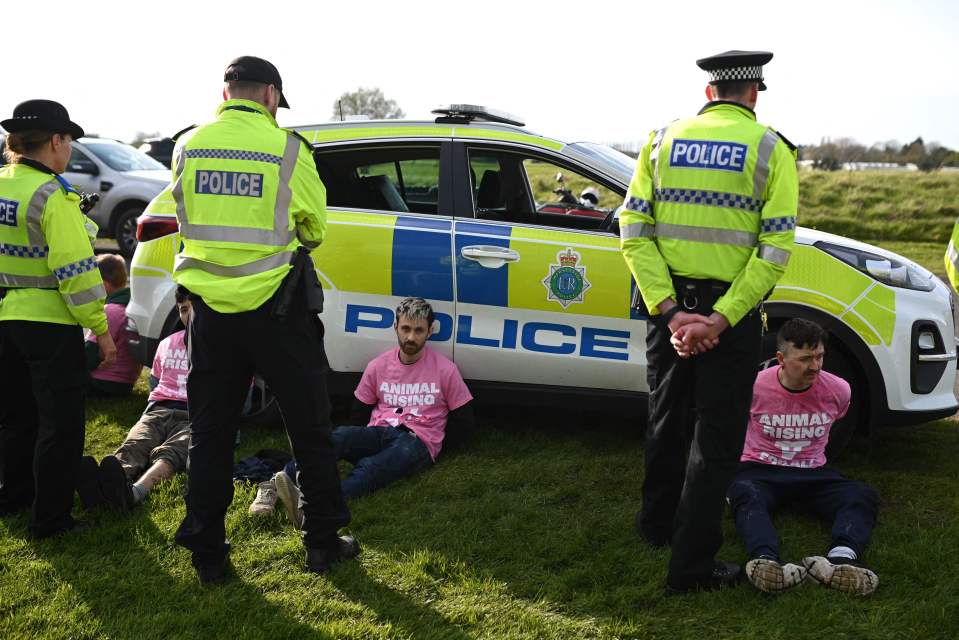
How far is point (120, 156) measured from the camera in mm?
13414

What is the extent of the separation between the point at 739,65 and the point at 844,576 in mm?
1877

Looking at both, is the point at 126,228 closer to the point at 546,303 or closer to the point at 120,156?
the point at 120,156

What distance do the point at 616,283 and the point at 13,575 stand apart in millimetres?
2919

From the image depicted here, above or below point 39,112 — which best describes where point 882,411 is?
below

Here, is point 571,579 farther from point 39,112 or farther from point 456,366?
point 39,112

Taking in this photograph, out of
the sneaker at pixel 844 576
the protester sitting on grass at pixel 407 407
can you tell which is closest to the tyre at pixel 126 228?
the protester sitting on grass at pixel 407 407

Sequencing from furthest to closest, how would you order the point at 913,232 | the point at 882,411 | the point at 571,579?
the point at 913,232 → the point at 882,411 → the point at 571,579

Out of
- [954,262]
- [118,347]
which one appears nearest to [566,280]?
[954,262]

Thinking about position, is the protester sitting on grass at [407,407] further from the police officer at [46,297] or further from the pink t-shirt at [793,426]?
the pink t-shirt at [793,426]

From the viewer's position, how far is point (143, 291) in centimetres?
A: 525

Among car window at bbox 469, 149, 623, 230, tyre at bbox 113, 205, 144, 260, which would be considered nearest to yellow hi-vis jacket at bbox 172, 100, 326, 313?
car window at bbox 469, 149, 623, 230

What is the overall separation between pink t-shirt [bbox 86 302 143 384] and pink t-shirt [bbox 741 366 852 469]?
12.2ft

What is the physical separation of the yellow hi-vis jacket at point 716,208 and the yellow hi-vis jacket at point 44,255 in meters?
2.11

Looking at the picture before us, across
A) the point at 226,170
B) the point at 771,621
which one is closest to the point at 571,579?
the point at 771,621
